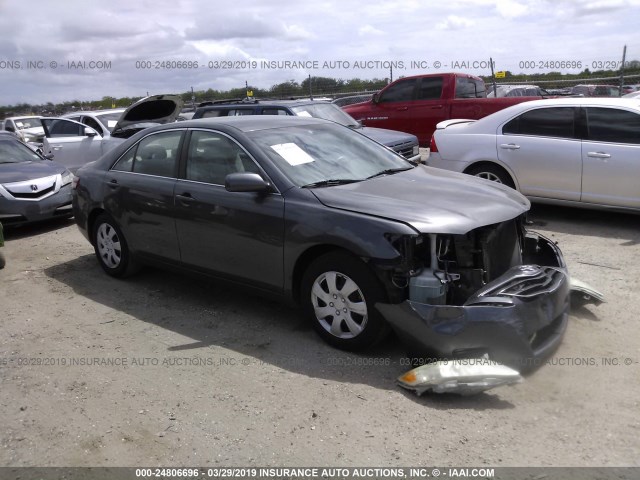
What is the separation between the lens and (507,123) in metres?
7.88

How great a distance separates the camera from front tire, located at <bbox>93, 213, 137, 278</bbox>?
5.89m

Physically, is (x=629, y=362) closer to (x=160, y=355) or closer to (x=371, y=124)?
(x=160, y=355)

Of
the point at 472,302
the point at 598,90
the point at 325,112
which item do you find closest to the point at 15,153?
the point at 325,112

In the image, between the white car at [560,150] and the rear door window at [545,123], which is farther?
the rear door window at [545,123]

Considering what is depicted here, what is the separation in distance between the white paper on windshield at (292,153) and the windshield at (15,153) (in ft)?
21.2

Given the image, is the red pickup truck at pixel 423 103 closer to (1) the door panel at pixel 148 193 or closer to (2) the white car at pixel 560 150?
(2) the white car at pixel 560 150

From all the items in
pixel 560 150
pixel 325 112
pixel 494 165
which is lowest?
pixel 494 165

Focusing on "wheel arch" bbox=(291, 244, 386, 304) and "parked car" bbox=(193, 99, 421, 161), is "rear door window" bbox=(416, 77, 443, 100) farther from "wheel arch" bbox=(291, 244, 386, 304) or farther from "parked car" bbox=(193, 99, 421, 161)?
"wheel arch" bbox=(291, 244, 386, 304)

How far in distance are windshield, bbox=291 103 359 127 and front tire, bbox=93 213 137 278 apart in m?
4.24

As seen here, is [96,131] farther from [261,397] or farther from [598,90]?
[598,90]

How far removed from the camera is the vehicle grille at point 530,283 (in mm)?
3812

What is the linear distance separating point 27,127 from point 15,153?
23.3ft

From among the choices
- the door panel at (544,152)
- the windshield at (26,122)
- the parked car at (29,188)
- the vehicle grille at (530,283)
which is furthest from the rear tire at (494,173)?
the windshield at (26,122)

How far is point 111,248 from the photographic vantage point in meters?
6.03
